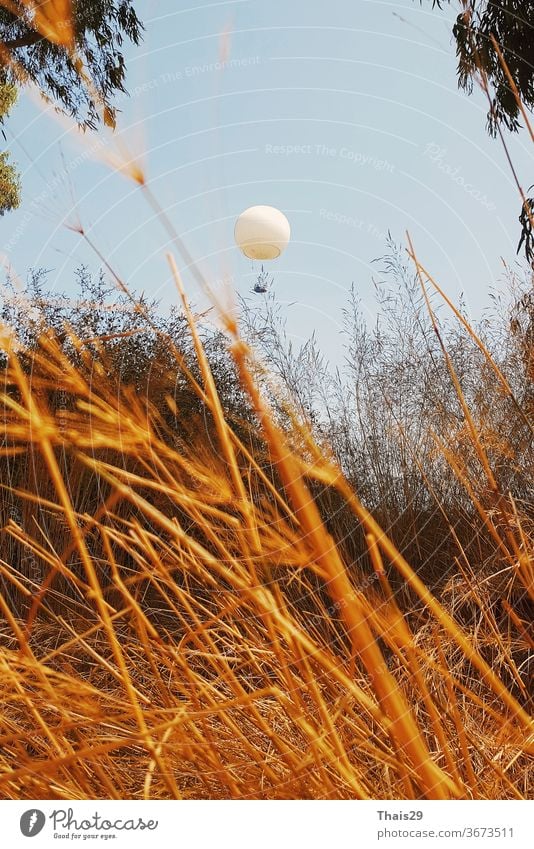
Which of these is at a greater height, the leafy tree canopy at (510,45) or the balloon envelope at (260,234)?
the leafy tree canopy at (510,45)

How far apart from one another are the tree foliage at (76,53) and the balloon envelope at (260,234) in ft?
1.54

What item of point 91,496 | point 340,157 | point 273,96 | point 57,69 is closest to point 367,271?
point 340,157

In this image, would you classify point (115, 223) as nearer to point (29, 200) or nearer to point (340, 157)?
point (29, 200)

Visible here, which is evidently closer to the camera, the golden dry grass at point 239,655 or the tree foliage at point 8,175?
the golden dry grass at point 239,655

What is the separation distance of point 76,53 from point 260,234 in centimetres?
75

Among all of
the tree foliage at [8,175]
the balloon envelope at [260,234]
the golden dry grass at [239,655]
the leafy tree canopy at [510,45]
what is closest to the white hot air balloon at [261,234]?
the balloon envelope at [260,234]

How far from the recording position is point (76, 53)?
105 cm

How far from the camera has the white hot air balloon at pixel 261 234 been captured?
57 cm

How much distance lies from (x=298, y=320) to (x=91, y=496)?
80cm

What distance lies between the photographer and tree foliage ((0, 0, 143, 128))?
956 mm

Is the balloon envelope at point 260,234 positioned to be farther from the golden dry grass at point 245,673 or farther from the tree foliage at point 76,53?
the tree foliage at point 76,53
